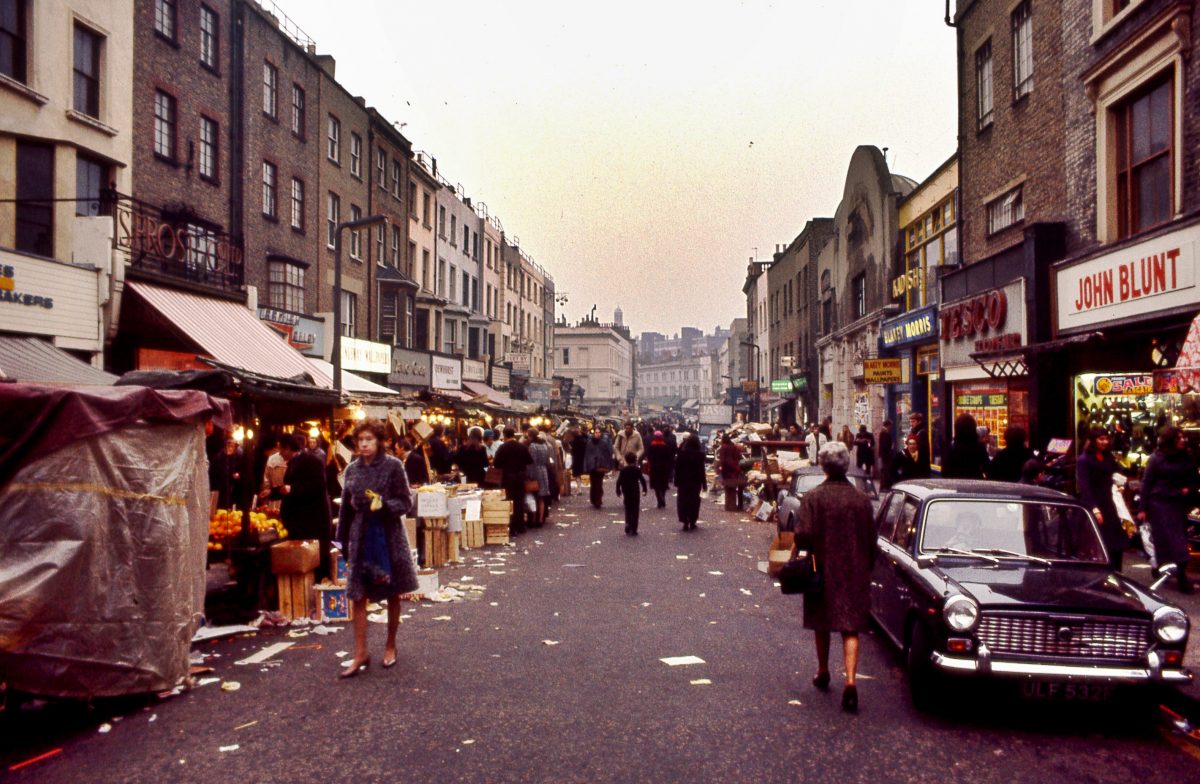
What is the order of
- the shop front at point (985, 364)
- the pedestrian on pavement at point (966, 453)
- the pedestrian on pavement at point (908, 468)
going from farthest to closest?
the shop front at point (985, 364) → the pedestrian on pavement at point (908, 468) → the pedestrian on pavement at point (966, 453)


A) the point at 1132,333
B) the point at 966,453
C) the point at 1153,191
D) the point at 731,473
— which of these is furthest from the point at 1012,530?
the point at 731,473

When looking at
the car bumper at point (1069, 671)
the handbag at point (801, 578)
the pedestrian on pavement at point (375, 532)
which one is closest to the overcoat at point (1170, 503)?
the car bumper at point (1069, 671)

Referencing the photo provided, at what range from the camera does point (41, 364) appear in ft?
50.1

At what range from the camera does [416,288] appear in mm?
37500

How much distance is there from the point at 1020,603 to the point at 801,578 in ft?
4.61

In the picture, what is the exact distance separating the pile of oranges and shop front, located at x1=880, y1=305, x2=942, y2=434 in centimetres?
1766

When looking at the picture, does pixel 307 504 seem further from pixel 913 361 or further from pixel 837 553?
pixel 913 361

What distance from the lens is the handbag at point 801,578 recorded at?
668cm

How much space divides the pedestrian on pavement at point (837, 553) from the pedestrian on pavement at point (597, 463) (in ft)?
50.3

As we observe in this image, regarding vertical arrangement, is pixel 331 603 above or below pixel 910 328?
below

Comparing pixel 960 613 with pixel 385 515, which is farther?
pixel 385 515

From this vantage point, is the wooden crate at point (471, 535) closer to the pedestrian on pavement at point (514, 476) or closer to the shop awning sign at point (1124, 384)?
the pedestrian on pavement at point (514, 476)

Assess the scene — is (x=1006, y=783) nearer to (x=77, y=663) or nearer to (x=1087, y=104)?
(x=77, y=663)

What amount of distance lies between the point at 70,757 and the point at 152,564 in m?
1.38
